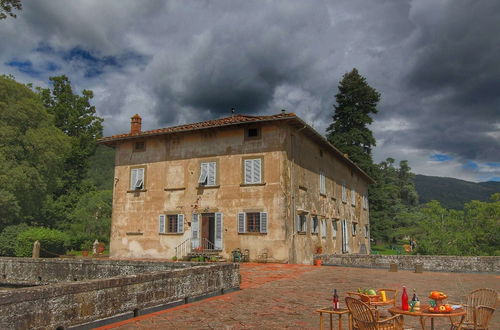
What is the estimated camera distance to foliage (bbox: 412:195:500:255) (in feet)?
68.0

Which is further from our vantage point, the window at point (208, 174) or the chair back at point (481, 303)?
the window at point (208, 174)

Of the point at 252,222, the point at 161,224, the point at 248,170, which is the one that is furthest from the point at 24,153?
the point at 252,222

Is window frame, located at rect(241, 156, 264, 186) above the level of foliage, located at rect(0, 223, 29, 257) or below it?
above

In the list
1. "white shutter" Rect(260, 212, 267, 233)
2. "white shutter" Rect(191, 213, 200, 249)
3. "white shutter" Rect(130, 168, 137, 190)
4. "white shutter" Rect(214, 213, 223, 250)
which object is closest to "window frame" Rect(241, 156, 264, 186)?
"white shutter" Rect(260, 212, 267, 233)

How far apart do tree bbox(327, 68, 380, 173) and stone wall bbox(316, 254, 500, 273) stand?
21.4 meters

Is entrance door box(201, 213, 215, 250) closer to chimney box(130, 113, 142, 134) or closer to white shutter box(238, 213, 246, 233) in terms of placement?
white shutter box(238, 213, 246, 233)

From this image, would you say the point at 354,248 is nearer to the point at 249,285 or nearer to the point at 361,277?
the point at 361,277

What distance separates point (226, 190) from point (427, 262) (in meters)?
9.65

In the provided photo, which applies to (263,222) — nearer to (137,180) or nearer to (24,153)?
(137,180)

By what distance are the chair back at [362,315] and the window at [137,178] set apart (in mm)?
19285

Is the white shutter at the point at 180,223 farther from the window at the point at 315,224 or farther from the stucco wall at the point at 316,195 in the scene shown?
the window at the point at 315,224

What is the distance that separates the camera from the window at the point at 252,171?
19719 mm

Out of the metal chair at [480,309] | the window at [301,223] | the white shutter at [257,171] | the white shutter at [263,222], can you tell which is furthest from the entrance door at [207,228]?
the metal chair at [480,309]

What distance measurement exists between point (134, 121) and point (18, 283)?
12202 millimetres
